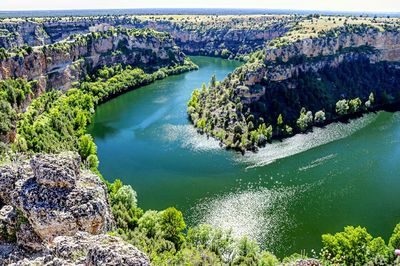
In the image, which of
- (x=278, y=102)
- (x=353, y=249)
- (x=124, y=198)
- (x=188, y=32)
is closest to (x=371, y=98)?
(x=278, y=102)

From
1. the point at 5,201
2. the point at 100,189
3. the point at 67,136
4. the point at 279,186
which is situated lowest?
the point at 279,186

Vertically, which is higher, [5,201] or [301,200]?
[5,201]

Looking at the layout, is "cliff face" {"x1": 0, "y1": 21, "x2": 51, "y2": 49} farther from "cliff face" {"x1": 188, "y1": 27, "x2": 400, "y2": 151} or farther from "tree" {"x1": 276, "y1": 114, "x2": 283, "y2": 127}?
"tree" {"x1": 276, "y1": 114, "x2": 283, "y2": 127}

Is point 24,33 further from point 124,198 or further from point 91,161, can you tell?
point 124,198

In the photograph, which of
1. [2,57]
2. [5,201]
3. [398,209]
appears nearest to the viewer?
[5,201]

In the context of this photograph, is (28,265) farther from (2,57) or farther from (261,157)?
(2,57)

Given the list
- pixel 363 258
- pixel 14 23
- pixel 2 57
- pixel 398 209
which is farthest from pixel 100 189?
pixel 14 23
